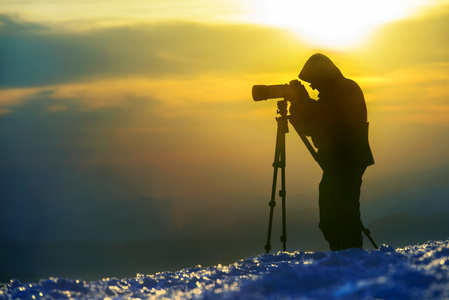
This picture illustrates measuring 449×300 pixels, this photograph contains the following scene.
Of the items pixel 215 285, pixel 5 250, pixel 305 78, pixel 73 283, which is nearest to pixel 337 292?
pixel 215 285

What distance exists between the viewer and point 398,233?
145250 millimetres

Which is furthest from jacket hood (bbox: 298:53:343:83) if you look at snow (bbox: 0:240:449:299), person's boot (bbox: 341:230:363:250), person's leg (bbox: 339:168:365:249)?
snow (bbox: 0:240:449:299)

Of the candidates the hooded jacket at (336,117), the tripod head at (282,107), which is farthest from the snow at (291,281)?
the tripod head at (282,107)

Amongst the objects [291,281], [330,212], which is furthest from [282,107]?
[291,281]

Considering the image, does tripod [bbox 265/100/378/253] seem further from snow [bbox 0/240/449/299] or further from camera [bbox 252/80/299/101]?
snow [bbox 0/240/449/299]

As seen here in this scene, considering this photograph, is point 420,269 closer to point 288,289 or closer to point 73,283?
point 288,289

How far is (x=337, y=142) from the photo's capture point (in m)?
9.30

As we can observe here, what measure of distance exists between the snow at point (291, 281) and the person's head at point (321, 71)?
110 inches

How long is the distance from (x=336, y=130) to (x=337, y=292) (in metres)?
4.69

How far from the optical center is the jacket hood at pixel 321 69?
→ 9.34 m

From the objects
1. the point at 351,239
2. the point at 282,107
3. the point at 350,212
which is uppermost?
the point at 282,107

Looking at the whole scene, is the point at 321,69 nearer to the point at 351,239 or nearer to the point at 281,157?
the point at 281,157

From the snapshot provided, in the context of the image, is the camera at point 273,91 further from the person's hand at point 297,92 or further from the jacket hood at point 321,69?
the jacket hood at point 321,69

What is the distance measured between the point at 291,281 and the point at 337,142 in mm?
4232
